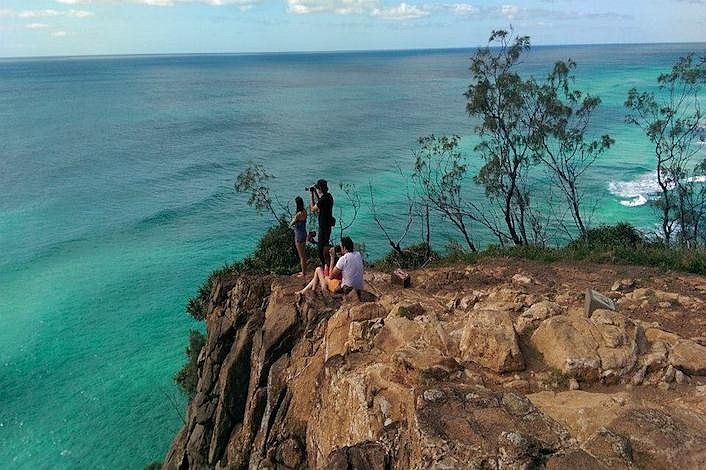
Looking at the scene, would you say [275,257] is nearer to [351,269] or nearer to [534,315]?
[351,269]

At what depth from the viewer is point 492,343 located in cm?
969

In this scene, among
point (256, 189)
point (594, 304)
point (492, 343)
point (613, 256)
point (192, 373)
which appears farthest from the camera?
point (256, 189)

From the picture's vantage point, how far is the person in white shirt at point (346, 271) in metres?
13.5

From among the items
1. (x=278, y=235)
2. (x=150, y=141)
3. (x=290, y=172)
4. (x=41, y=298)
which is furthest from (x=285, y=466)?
(x=150, y=141)

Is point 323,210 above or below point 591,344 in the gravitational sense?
above

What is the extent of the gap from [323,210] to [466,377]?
7248mm

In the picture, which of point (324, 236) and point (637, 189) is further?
point (637, 189)

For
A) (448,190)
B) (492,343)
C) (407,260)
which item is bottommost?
(448,190)

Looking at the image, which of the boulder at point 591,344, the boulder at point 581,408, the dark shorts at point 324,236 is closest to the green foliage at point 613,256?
the dark shorts at point 324,236

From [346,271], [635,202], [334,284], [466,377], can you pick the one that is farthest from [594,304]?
[635,202]

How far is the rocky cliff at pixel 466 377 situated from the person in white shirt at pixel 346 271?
17.3 inches

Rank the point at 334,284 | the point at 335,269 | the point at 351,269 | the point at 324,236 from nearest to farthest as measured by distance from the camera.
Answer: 1. the point at 351,269
2. the point at 335,269
3. the point at 334,284
4. the point at 324,236

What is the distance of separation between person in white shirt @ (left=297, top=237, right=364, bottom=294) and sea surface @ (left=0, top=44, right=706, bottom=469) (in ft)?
47.7

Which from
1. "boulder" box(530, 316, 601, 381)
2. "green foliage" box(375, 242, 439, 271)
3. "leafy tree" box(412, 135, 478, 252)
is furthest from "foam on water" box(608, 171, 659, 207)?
"boulder" box(530, 316, 601, 381)
